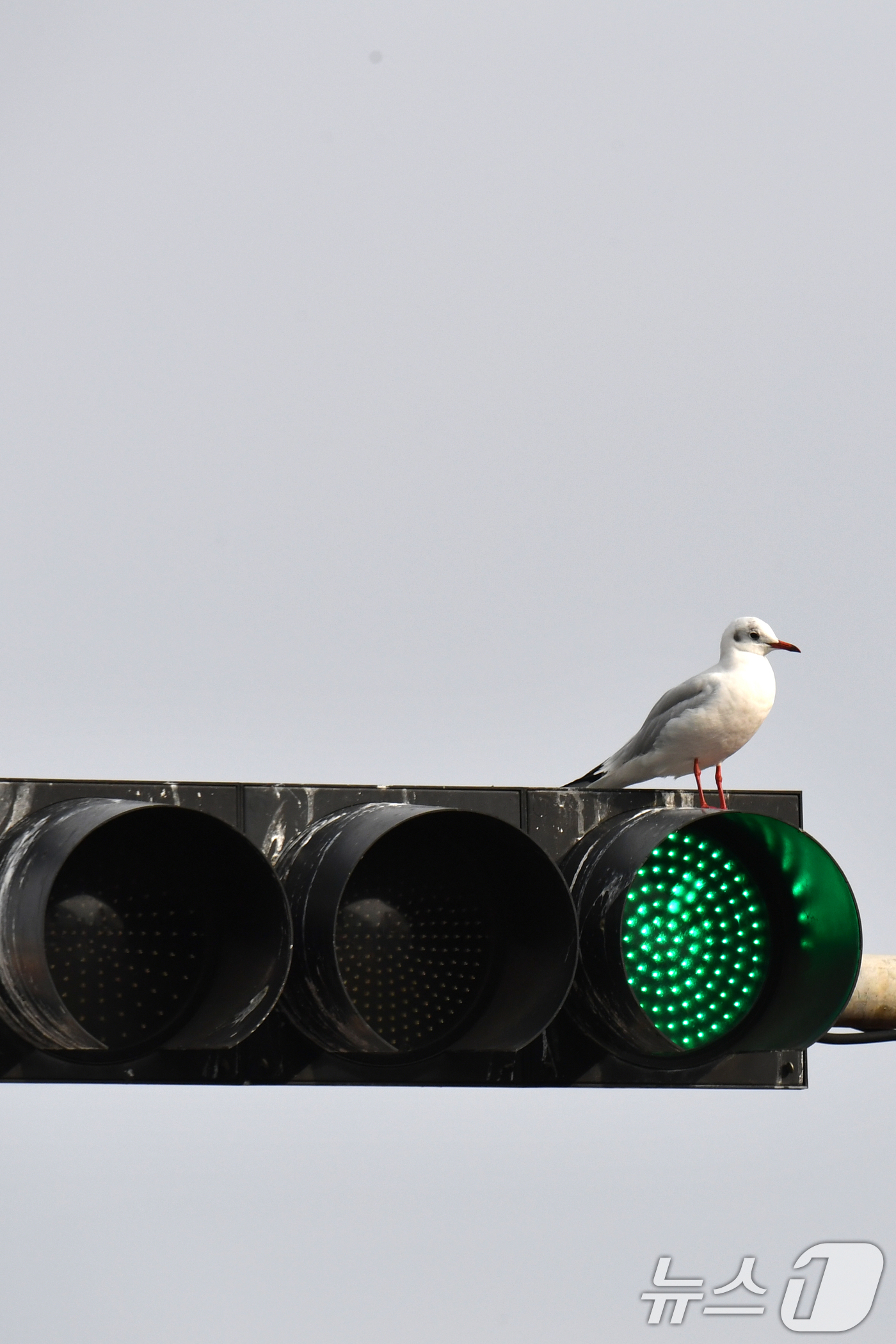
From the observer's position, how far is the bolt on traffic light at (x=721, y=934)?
4.50 metres

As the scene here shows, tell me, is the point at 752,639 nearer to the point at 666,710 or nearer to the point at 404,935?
the point at 666,710

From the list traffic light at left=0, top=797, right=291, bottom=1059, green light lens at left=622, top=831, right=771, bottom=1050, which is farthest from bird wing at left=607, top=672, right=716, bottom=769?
traffic light at left=0, top=797, right=291, bottom=1059

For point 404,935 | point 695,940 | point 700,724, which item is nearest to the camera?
point 404,935

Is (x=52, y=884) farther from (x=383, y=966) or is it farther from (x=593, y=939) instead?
(x=593, y=939)

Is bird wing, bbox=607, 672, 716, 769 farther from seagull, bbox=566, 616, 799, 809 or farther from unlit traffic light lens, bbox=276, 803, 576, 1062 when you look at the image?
unlit traffic light lens, bbox=276, 803, 576, 1062

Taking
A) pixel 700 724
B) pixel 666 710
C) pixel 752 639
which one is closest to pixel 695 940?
pixel 700 724

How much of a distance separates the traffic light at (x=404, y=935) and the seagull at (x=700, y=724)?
100 inches

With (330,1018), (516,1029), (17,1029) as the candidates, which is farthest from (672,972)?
(17,1029)

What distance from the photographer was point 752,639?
8039 mm

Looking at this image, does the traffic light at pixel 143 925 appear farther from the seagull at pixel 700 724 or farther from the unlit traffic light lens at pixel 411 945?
the seagull at pixel 700 724

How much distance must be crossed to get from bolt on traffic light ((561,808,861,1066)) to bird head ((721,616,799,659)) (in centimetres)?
343

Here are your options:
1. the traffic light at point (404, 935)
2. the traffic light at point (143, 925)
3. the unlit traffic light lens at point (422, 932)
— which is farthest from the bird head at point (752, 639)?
the traffic light at point (143, 925)

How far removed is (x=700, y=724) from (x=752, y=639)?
0.69 m

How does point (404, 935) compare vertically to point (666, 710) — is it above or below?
below
